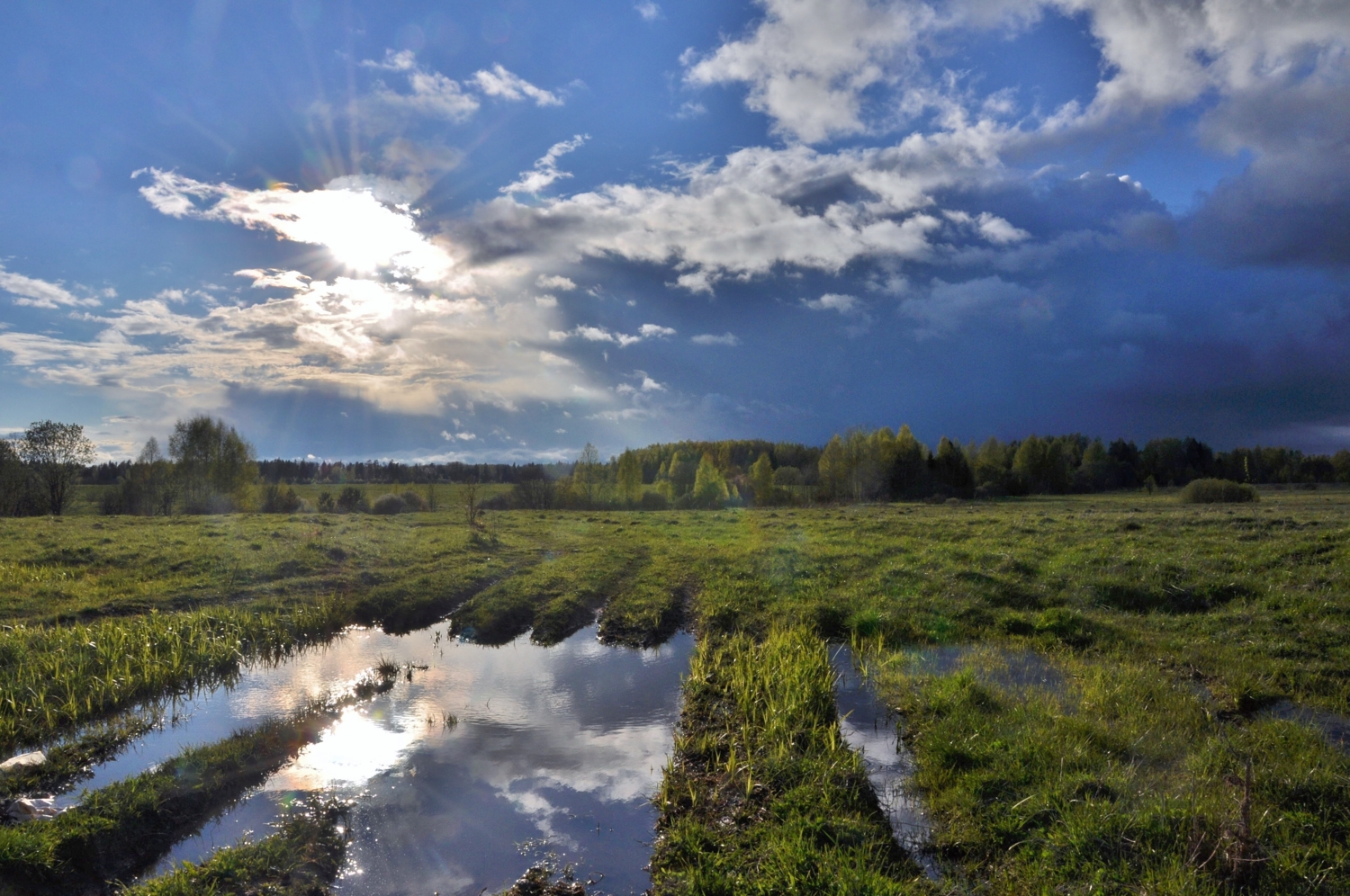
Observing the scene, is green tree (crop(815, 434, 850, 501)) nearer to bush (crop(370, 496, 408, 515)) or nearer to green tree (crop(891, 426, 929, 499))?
green tree (crop(891, 426, 929, 499))

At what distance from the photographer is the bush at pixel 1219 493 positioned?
66.1 meters

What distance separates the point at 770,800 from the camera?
9.21 metres

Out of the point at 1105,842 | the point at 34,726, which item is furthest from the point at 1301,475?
the point at 34,726

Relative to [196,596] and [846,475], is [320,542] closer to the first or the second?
[196,596]

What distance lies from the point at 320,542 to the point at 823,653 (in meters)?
26.7

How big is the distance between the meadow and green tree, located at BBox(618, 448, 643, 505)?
58597mm

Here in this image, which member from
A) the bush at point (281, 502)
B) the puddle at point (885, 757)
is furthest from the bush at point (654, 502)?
the puddle at point (885, 757)

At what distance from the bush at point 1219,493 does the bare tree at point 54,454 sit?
115585mm

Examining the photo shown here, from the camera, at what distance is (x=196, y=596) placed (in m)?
22.3

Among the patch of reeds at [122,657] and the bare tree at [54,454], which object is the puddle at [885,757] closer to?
the patch of reeds at [122,657]

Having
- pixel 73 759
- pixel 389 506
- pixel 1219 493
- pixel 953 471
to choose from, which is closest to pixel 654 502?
pixel 389 506

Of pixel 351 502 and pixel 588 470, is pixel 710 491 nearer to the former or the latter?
pixel 588 470

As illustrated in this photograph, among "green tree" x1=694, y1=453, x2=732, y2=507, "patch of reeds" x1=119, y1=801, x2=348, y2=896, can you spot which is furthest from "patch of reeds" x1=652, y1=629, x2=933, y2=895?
"green tree" x1=694, y1=453, x2=732, y2=507

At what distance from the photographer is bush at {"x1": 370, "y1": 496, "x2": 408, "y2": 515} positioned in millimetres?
78062
